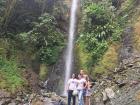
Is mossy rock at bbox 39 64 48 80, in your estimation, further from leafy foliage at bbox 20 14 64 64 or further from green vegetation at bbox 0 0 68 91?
leafy foliage at bbox 20 14 64 64

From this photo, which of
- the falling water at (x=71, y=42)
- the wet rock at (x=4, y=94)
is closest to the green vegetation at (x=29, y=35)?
the falling water at (x=71, y=42)

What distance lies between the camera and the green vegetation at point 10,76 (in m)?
23.4

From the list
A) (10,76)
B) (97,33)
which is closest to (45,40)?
(97,33)

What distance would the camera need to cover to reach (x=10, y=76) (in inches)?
966

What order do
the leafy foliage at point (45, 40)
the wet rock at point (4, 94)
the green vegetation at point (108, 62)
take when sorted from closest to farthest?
the wet rock at point (4, 94) → the green vegetation at point (108, 62) → the leafy foliage at point (45, 40)

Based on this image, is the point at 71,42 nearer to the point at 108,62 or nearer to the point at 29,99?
the point at 108,62

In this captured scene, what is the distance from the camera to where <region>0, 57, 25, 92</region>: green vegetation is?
23.4m

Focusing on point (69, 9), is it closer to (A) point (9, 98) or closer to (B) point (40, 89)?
(B) point (40, 89)

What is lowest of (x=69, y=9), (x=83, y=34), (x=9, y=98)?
(x=9, y=98)

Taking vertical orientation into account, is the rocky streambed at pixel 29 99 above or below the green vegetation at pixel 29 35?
below

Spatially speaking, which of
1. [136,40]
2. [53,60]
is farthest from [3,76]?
[136,40]

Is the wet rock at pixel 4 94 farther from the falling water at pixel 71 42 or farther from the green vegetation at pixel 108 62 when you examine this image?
the green vegetation at pixel 108 62

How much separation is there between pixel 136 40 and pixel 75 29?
20.7 feet

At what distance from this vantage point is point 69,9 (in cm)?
3155
